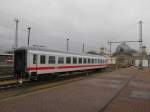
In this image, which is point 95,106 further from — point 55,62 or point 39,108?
point 55,62

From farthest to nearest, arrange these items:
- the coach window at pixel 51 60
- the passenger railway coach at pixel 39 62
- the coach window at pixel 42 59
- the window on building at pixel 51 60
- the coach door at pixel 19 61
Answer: the window on building at pixel 51 60 < the coach window at pixel 51 60 < the coach window at pixel 42 59 < the coach door at pixel 19 61 < the passenger railway coach at pixel 39 62

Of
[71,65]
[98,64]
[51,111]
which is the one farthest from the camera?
[98,64]

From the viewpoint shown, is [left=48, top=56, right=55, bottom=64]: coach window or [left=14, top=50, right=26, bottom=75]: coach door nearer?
[left=14, top=50, right=26, bottom=75]: coach door

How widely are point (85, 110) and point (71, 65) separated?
16285mm

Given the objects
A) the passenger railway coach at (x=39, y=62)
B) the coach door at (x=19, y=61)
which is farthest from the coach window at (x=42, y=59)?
the coach door at (x=19, y=61)

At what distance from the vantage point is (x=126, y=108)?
9383mm

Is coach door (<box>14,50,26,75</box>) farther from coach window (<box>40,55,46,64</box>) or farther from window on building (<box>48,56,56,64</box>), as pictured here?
window on building (<box>48,56,56,64</box>)

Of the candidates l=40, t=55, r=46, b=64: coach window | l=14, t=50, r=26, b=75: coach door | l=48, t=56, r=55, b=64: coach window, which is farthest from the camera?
l=48, t=56, r=55, b=64: coach window

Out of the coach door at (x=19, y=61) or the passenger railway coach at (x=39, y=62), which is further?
the coach door at (x=19, y=61)

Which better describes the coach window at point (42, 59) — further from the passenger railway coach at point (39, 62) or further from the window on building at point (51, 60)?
the window on building at point (51, 60)

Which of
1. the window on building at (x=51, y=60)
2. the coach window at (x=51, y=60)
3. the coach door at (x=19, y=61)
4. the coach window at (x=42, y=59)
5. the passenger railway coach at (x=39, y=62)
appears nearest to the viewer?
the passenger railway coach at (x=39, y=62)

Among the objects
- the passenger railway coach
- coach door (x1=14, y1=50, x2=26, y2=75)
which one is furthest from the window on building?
coach door (x1=14, y1=50, x2=26, y2=75)

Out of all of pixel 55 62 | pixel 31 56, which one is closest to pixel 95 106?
pixel 31 56

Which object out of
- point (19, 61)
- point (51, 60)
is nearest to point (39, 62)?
point (19, 61)
